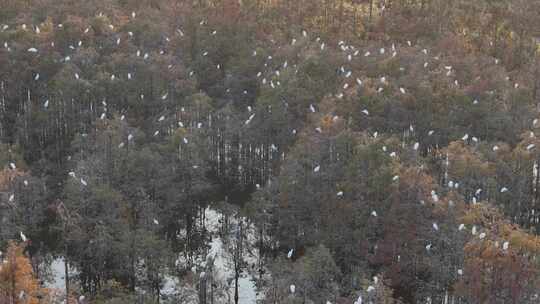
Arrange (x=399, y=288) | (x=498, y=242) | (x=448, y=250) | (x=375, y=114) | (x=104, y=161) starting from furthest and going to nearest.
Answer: (x=375, y=114), (x=104, y=161), (x=399, y=288), (x=448, y=250), (x=498, y=242)

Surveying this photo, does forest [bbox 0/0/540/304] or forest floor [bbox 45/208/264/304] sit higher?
forest [bbox 0/0/540/304]

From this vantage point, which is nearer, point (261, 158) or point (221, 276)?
point (221, 276)

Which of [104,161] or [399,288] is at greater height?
[104,161]

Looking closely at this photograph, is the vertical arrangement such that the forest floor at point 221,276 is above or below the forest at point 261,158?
below

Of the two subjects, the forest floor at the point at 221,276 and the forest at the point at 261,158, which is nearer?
the forest at the point at 261,158

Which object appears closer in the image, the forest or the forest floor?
the forest

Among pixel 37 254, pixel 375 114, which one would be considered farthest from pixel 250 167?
pixel 37 254

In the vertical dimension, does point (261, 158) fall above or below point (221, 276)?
above

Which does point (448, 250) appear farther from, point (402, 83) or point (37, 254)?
point (37, 254)
